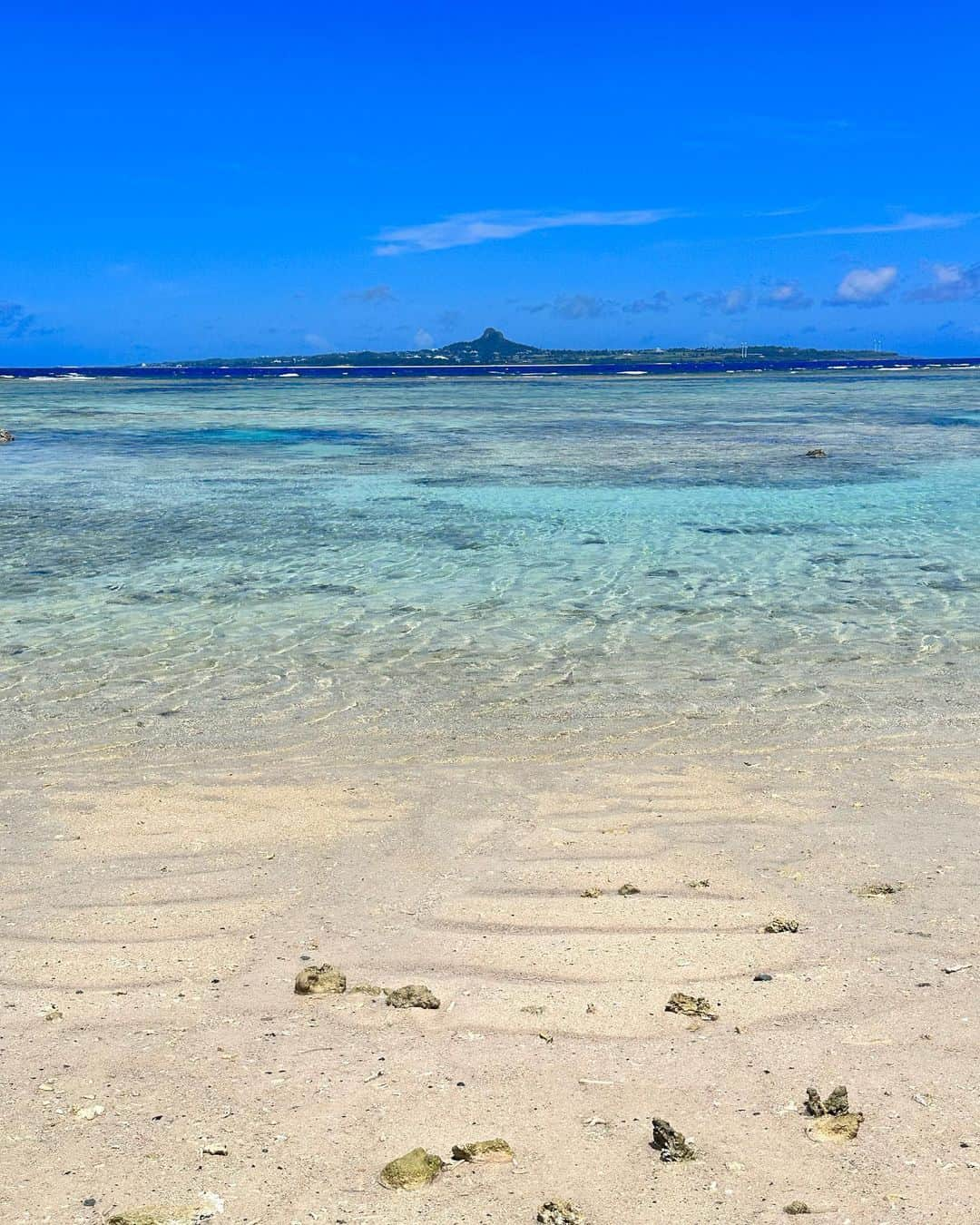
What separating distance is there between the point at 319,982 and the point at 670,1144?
1.74 metres

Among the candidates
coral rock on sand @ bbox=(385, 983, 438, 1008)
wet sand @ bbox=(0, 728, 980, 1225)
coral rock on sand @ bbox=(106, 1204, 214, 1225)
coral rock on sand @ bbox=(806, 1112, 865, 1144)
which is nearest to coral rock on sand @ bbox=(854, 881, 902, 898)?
wet sand @ bbox=(0, 728, 980, 1225)

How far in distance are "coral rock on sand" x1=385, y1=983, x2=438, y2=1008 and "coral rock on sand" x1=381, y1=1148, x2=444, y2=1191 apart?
3.27 ft

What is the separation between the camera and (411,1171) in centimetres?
372

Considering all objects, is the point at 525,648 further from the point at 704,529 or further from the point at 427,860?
the point at 704,529

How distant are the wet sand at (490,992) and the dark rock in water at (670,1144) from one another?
5 cm

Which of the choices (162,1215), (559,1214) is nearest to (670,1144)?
(559,1214)

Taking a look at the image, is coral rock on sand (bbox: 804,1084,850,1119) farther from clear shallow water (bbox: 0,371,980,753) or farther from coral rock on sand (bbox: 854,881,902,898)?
clear shallow water (bbox: 0,371,980,753)

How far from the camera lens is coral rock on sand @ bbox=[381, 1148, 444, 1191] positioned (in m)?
3.69

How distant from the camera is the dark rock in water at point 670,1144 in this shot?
3809mm

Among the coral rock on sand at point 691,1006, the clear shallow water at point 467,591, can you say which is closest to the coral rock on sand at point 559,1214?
the coral rock on sand at point 691,1006

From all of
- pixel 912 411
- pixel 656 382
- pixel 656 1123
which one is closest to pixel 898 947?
pixel 656 1123

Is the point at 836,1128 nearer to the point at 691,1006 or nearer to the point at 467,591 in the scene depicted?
the point at 691,1006

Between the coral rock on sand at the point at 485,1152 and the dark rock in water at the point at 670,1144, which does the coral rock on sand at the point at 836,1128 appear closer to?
the dark rock in water at the point at 670,1144

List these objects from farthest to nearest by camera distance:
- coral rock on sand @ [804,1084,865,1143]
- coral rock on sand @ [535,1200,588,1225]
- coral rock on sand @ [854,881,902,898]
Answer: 1. coral rock on sand @ [854,881,902,898]
2. coral rock on sand @ [804,1084,865,1143]
3. coral rock on sand @ [535,1200,588,1225]
